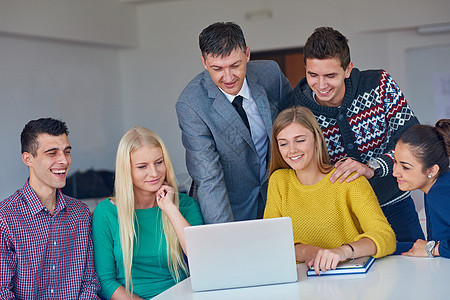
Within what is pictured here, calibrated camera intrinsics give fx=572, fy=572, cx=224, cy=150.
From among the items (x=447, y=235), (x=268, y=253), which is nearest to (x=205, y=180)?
(x=268, y=253)

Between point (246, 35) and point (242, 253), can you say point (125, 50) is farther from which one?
point (242, 253)

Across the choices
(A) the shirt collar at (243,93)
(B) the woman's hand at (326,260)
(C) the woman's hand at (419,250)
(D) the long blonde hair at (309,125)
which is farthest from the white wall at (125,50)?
(C) the woman's hand at (419,250)

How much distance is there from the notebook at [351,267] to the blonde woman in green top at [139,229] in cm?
76

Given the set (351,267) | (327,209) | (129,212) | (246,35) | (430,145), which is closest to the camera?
(351,267)

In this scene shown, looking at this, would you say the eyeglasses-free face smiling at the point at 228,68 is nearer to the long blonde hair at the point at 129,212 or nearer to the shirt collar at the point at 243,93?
the shirt collar at the point at 243,93

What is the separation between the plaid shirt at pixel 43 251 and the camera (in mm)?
2393

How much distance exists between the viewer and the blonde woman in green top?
2.52 m

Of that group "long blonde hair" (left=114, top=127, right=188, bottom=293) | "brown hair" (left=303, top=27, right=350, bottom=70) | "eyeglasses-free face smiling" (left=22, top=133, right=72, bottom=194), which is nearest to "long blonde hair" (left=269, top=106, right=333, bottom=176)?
"brown hair" (left=303, top=27, right=350, bottom=70)

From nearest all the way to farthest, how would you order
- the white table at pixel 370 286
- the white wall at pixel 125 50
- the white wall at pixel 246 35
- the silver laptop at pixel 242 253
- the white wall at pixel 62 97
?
the white table at pixel 370 286
the silver laptop at pixel 242 253
the white wall at pixel 62 97
the white wall at pixel 125 50
the white wall at pixel 246 35

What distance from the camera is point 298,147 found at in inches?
95.6

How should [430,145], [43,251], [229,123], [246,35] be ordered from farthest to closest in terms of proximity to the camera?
[246,35], [229,123], [43,251], [430,145]

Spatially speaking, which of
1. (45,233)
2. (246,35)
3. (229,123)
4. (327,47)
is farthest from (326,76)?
(246,35)

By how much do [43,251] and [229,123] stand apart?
104 cm

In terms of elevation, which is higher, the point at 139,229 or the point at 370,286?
the point at 139,229
